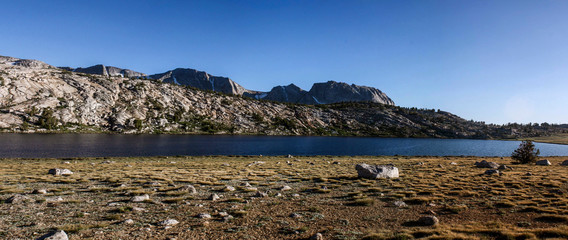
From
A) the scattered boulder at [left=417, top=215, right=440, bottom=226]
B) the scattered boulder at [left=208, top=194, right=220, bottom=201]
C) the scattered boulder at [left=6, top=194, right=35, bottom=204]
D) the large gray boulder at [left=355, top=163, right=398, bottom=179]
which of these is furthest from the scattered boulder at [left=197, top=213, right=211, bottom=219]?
the large gray boulder at [left=355, top=163, right=398, bottom=179]

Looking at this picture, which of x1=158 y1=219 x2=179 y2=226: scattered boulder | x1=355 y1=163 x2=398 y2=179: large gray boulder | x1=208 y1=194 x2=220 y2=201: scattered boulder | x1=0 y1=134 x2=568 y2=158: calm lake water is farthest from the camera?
x1=0 y1=134 x2=568 y2=158: calm lake water

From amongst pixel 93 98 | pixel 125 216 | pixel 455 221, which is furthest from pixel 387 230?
pixel 93 98

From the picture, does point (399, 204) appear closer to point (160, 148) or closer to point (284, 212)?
point (284, 212)

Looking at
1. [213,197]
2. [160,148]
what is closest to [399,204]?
[213,197]

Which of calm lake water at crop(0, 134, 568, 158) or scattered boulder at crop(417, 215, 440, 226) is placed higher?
scattered boulder at crop(417, 215, 440, 226)

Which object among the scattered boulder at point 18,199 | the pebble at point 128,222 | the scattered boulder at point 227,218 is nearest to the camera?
the pebble at point 128,222

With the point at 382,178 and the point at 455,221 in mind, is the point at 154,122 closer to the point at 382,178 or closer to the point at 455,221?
the point at 382,178

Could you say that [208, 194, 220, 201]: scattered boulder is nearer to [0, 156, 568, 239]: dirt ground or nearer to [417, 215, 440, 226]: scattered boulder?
[0, 156, 568, 239]: dirt ground

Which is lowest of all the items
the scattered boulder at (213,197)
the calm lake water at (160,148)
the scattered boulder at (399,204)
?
the calm lake water at (160,148)

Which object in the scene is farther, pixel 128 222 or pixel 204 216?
pixel 204 216

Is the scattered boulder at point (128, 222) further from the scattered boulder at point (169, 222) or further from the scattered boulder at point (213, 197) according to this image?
the scattered boulder at point (213, 197)

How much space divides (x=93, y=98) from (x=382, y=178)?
8609 inches

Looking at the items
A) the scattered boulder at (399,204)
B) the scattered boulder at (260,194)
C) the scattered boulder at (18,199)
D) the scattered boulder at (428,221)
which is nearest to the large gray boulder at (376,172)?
the scattered boulder at (399,204)

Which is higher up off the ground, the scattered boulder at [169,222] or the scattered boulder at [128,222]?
the scattered boulder at [169,222]
